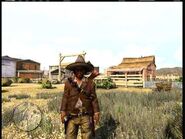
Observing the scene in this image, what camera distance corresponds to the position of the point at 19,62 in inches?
1829

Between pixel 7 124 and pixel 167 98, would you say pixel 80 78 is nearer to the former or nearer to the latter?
pixel 7 124

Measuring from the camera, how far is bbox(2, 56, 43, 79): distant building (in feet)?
139

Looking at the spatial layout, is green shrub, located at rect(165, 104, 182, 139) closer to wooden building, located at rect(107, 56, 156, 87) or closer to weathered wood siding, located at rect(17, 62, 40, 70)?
wooden building, located at rect(107, 56, 156, 87)

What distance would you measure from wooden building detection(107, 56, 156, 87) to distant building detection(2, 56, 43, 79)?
14.9 meters

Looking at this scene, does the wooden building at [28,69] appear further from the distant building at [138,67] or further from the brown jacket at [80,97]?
the brown jacket at [80,97]

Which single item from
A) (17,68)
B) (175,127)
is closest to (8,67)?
(17,68)

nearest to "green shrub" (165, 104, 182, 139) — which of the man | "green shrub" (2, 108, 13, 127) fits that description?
the man

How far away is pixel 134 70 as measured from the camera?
28531 millimetres

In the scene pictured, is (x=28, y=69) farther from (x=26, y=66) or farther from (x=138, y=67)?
(x=138, y=67)

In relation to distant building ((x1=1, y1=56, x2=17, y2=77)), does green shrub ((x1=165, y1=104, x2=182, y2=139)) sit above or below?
below

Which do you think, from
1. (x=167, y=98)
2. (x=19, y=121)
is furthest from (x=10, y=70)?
(x=19, y=121)

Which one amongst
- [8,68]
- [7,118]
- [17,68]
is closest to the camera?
[7,118]

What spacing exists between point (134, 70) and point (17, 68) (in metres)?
22.7

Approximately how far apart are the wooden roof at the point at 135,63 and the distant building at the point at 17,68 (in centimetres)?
1469
